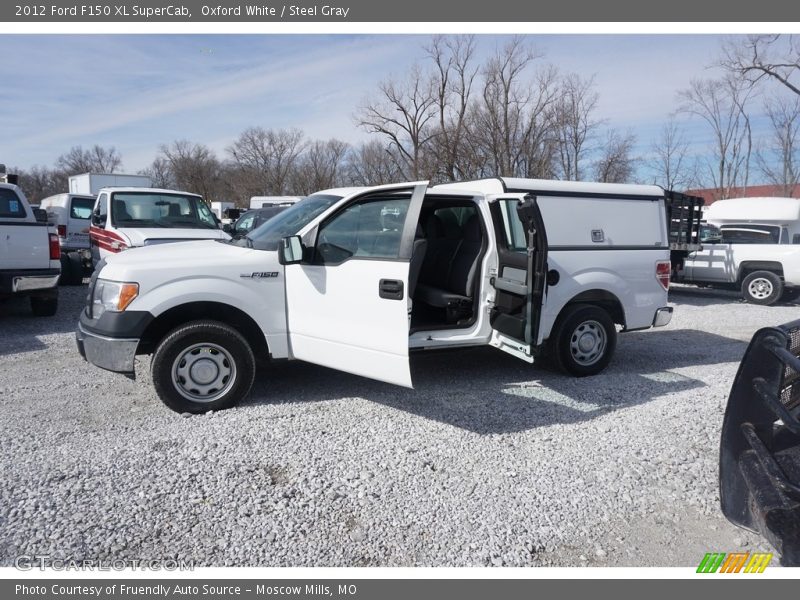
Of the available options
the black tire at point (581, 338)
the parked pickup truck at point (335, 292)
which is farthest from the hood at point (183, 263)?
the black tire at point (581, 338)

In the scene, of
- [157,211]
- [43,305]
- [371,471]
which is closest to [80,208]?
[157,211]

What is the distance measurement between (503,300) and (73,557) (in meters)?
3.66

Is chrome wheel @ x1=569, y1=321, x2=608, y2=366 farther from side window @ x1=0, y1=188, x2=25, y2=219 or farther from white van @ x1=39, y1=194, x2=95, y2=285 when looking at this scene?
white van @ x1=39, y1=194, x2=95, y2=285

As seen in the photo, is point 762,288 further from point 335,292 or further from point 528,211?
point 335,292

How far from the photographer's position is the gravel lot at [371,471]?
3008 millimetres

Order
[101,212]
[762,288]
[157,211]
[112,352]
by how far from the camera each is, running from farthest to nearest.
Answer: [762,288]
[157,211]
[101,212]
[112,352]

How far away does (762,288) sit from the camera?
11.9 meters

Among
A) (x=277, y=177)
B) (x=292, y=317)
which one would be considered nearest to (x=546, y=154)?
(x=292, y=317)

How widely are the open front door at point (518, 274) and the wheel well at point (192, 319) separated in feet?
7.00

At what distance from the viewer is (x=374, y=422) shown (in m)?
4.61

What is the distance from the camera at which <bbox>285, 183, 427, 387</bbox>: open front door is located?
4.36 metres

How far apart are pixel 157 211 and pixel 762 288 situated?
12.3m

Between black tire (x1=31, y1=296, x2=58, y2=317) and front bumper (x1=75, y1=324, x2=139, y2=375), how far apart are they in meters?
5.22

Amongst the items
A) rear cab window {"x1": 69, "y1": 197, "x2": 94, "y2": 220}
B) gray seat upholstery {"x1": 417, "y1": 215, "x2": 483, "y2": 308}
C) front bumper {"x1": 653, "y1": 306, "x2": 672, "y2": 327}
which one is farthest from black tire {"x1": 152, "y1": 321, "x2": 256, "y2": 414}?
rear cab window {"x1": 69, "y1": 197, "x2": 94, "y2": 220}
